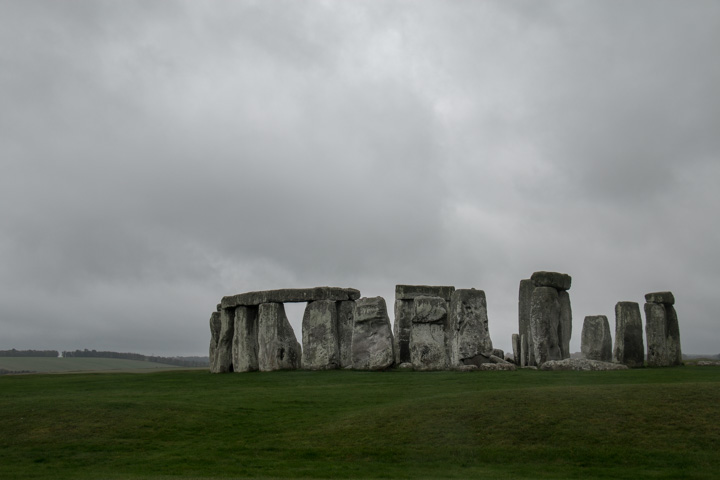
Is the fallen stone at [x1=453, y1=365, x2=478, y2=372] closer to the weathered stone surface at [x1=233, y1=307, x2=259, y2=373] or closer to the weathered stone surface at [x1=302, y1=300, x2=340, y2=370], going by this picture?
the weathered stone surface at [x1=302, y1=300, x2=340, y2=370]

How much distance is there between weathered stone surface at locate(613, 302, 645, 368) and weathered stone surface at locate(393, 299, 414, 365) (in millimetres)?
7018

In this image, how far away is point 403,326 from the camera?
88.5 ft

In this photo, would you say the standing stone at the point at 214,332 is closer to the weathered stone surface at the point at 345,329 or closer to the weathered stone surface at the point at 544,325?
the weathered stone surface at the point at 345,329

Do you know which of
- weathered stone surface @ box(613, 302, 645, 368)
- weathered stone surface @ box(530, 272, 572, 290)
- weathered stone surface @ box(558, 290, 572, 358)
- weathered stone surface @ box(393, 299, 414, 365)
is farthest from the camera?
weathered stone surface @ box(558, 290, 572, 358)

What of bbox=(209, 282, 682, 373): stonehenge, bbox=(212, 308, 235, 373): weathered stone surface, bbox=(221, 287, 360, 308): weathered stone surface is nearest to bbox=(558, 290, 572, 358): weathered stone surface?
bbox=(209, 282, 682, 373): stonehenge

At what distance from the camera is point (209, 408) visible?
15.6m

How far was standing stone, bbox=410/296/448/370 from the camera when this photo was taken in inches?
934

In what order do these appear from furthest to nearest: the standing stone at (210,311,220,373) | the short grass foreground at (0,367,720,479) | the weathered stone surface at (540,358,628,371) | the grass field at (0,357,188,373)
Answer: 1. the grass field at (0,357,188,373)
2. the standing stone at (210,311,220,373)
3. the weathered stone surface at (540,358,628,371)
4. the short grass foreground at (0,367,720,479)

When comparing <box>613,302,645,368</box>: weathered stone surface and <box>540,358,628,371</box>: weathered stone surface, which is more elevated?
<box>613,302,645,368</box>: weathered stone surface

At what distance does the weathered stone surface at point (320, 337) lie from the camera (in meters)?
26.3

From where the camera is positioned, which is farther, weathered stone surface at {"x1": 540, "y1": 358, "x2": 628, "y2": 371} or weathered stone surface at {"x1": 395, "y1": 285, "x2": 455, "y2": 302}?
weathered stone surface at {"x1": 395, "y1": 285, "x2": 455, "y2": 302}

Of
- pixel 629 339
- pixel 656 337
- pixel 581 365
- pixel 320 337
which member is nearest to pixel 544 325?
pixel 629 339

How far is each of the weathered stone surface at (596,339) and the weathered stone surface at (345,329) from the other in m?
8.88

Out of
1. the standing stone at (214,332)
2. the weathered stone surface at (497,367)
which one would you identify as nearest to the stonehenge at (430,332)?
the weathered stone surface at (497,367)
